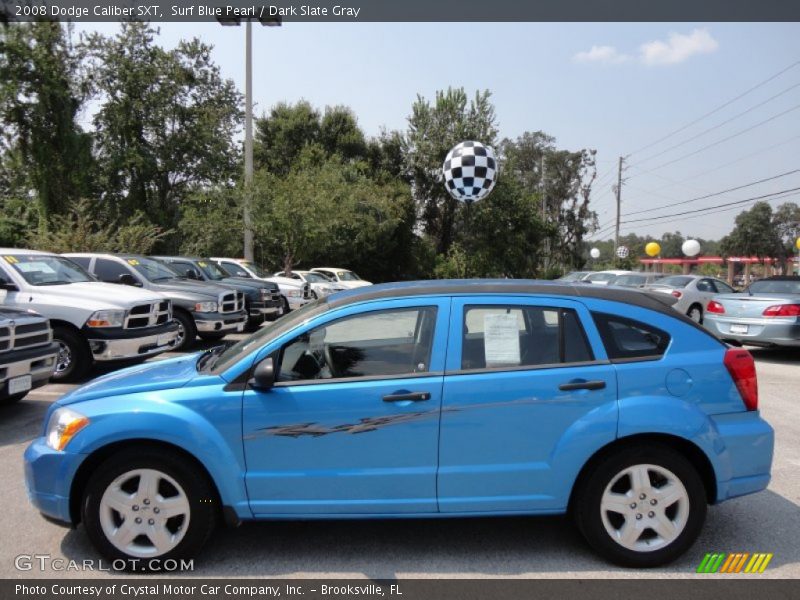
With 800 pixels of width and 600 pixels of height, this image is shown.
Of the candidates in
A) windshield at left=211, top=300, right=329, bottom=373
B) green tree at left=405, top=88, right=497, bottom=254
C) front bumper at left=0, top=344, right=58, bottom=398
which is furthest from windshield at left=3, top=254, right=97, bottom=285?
green tree at left=405, top=88, right=497, bottom=254

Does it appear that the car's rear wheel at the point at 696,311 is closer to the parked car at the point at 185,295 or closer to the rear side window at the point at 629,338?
the parked car at the point at 185,295

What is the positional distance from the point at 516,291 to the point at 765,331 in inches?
351

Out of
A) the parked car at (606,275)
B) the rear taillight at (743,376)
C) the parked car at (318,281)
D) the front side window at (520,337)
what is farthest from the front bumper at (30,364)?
the parked car at (606,275)

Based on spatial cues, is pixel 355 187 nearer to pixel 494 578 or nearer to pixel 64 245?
pixel 64 245

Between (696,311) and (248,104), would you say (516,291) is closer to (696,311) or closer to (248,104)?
(696,311)

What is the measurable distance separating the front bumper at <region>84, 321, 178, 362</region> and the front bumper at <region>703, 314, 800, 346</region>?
9.07 metres

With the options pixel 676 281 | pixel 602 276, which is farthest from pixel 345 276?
pixel 676 281

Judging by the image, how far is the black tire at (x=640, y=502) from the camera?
321 centimetres

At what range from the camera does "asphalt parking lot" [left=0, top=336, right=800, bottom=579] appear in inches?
127

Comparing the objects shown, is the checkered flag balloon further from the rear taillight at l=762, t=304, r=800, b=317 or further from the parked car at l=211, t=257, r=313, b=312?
the rear taillight at l=762, t=304, r=800, b=317

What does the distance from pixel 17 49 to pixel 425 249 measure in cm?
2238

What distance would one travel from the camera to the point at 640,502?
323 centimetres
